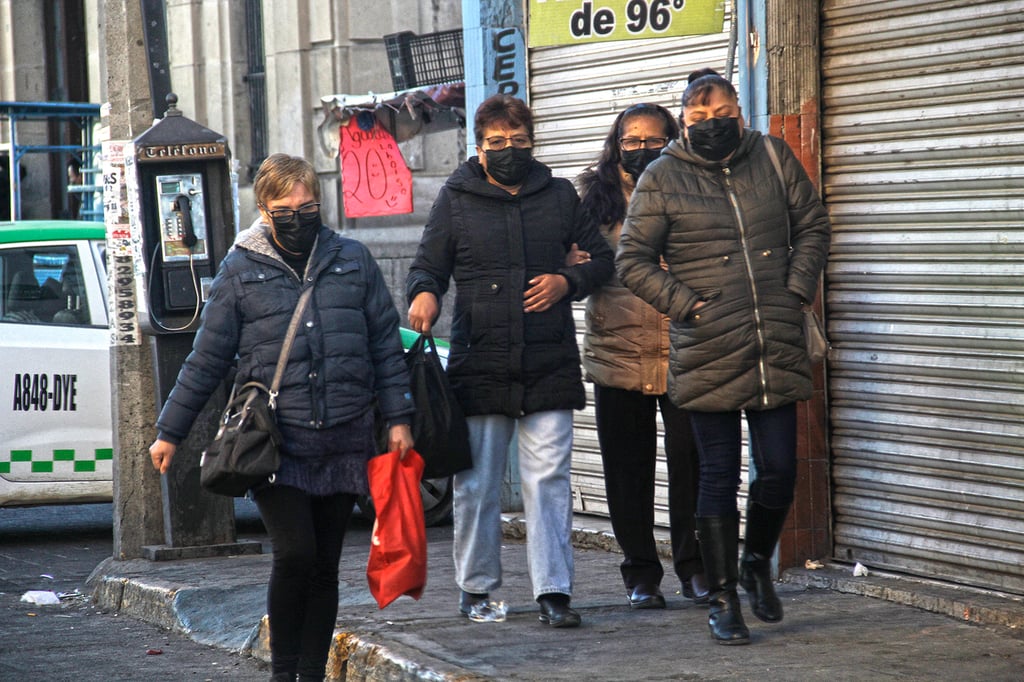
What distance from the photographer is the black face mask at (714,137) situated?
5367 mm

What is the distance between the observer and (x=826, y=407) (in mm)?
6648

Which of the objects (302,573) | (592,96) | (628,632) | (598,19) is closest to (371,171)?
(592,96)

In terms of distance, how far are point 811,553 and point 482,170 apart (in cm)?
214

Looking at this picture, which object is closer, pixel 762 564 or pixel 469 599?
pixel 762 564

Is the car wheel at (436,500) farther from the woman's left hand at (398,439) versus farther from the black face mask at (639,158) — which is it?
the woman's left hand at (398,439)

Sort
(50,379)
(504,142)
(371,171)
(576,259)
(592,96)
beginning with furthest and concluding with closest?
(371,171) < (50,379) < (592,96) < (576,259) < (504,142)

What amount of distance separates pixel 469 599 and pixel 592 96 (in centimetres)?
303

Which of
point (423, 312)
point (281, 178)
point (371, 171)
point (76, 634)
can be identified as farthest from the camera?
point (371, 171)

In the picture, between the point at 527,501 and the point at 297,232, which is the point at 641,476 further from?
the point at 297,232

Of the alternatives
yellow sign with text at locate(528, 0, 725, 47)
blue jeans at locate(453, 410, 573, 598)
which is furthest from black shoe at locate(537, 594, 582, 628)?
yellow sign with text at locate(528, 0, 725, 47)

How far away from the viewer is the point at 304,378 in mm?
4977

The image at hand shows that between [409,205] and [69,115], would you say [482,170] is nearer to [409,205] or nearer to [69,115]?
[409,205]

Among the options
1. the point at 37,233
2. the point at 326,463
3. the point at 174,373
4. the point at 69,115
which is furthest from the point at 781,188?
the point at 69,115

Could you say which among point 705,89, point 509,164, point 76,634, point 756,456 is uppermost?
point 705,89
